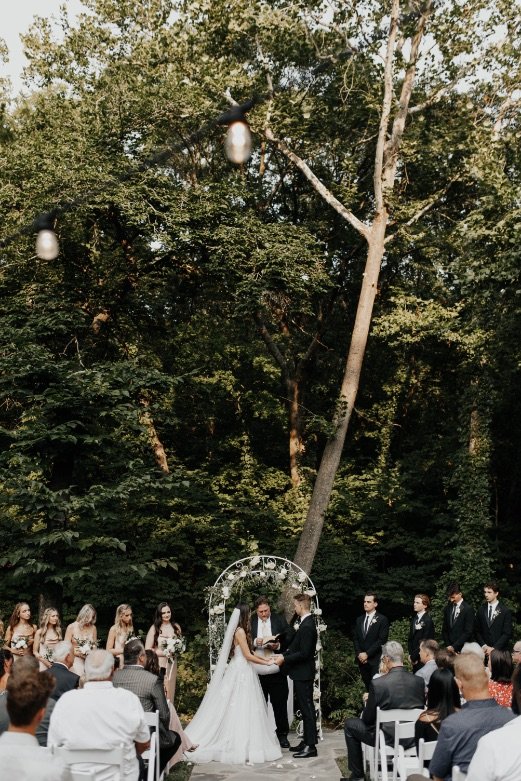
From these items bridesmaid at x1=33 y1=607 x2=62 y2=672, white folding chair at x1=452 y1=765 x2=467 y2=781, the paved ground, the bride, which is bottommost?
the paved ground

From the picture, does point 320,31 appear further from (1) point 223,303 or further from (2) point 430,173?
(1) point 223,303

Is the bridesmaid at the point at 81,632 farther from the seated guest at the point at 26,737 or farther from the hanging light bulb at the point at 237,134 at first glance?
the seated guest at the point at 26,737

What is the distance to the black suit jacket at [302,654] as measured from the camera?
9141 mm

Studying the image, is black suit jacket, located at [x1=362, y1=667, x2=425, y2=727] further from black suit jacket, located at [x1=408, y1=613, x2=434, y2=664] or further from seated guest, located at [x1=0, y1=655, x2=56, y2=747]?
black suit jacket, located at [x1=408, y1=613, x2=434, y2=664]

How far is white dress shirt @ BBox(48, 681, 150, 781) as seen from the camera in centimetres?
462

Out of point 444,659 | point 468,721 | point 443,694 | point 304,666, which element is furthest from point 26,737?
point 304,666

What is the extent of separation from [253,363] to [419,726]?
541 inches

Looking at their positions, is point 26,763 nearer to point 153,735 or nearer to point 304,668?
point 153,735

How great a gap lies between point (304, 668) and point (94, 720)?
4.97m

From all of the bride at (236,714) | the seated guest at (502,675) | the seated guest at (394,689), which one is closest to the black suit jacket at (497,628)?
the bride at (236,714)

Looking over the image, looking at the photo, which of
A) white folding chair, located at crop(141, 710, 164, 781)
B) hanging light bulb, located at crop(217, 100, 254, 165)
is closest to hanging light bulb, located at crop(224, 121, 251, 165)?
hanging light bulb, located at crop(217, 100, 254, 165)

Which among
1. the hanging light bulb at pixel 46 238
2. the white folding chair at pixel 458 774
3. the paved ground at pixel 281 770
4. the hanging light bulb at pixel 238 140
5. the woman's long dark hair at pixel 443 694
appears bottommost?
the paved ground at pixel 281 770

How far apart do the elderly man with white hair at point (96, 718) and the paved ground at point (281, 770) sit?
12.1ft

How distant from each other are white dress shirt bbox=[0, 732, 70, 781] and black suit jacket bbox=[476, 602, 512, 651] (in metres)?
8.15
